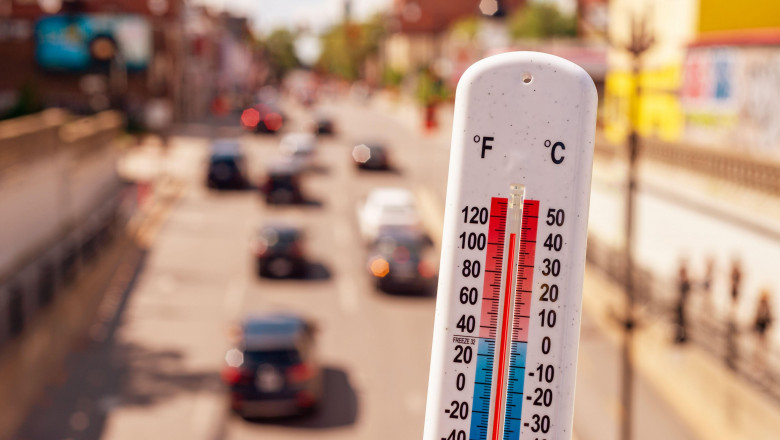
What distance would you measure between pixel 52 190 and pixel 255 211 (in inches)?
594

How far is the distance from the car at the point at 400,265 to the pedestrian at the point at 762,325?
12.0 m

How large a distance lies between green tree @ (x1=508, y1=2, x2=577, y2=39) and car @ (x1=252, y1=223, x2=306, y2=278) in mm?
74634

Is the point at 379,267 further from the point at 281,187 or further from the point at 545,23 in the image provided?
the point at 545,23

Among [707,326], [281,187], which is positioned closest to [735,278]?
[707,326]

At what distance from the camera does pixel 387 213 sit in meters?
Answer: 36.6

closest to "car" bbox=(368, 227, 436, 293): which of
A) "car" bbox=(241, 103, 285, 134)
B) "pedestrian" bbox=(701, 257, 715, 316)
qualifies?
"pedestrian" bbox=(701, 257, 715, 316)

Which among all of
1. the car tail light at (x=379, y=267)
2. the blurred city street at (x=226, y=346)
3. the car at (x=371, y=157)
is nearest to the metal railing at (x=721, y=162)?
the blurred city street at (x=226, y=346)

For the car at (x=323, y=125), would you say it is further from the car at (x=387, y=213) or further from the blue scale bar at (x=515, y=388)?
the blue scale bar at (x=515, y=388)

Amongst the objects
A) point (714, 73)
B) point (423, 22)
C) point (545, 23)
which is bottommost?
point (714, 73)

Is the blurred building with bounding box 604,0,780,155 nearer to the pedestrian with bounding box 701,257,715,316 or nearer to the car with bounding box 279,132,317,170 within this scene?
the pedestrian with bounding box 701,257,715,316

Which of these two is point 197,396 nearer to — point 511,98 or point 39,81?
point 511,98

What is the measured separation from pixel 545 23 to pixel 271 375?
88358 mm

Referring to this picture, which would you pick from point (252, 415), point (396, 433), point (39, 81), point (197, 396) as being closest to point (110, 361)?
point (197, 396)

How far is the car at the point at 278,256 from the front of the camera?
3259cm
